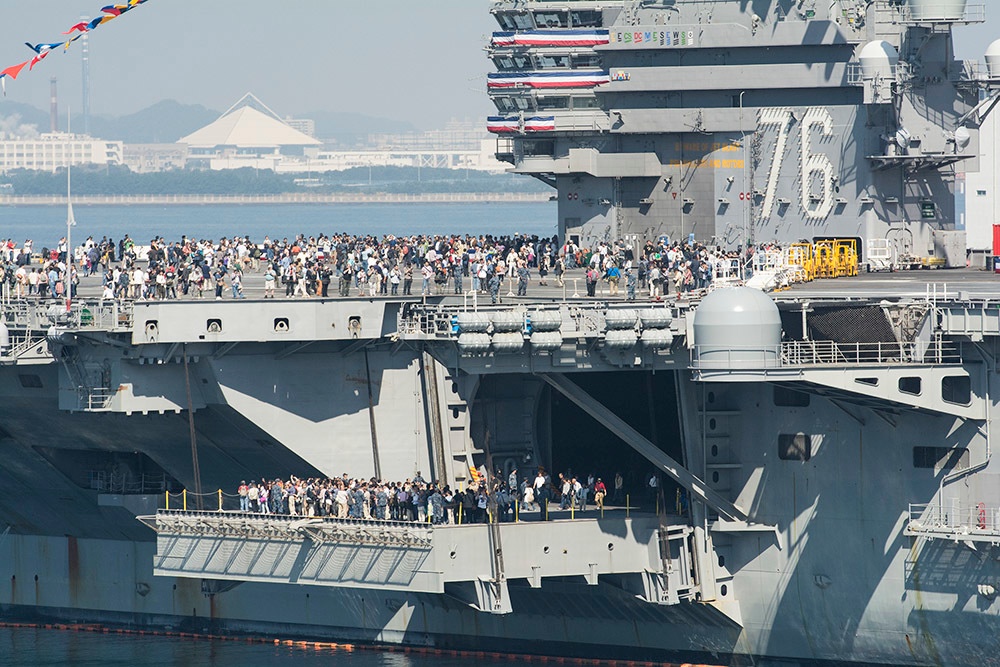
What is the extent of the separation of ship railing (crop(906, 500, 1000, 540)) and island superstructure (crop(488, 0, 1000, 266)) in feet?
45.4

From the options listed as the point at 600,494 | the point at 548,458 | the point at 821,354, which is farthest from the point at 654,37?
the point at 600,494

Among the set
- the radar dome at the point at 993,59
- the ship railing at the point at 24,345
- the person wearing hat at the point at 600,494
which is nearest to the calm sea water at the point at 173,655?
the person wearing hat at the point at 600,494

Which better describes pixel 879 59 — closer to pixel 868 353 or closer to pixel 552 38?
pixel 552 38

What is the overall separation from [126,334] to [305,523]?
18.0 ft

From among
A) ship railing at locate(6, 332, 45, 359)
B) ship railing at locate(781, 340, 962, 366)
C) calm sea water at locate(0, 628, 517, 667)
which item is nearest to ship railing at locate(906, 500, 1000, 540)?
ship railing at locate(781, 340, 962, 366)

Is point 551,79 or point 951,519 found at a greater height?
point 551,79

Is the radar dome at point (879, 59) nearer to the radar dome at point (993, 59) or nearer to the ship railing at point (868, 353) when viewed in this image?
the radar dome at point (993, 59)

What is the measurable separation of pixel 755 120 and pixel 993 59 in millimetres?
6482

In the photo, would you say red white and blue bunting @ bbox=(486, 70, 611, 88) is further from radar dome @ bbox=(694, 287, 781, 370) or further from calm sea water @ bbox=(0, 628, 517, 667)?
calm sea water @ bbox=(0, 628, 517, 667)

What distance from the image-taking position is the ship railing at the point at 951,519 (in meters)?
35.9

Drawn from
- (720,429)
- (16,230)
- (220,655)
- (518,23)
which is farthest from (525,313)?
(16,230)

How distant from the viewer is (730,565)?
38750 mm

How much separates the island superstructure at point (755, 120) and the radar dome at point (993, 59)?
84mm

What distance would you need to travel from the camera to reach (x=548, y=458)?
41.5 metres
